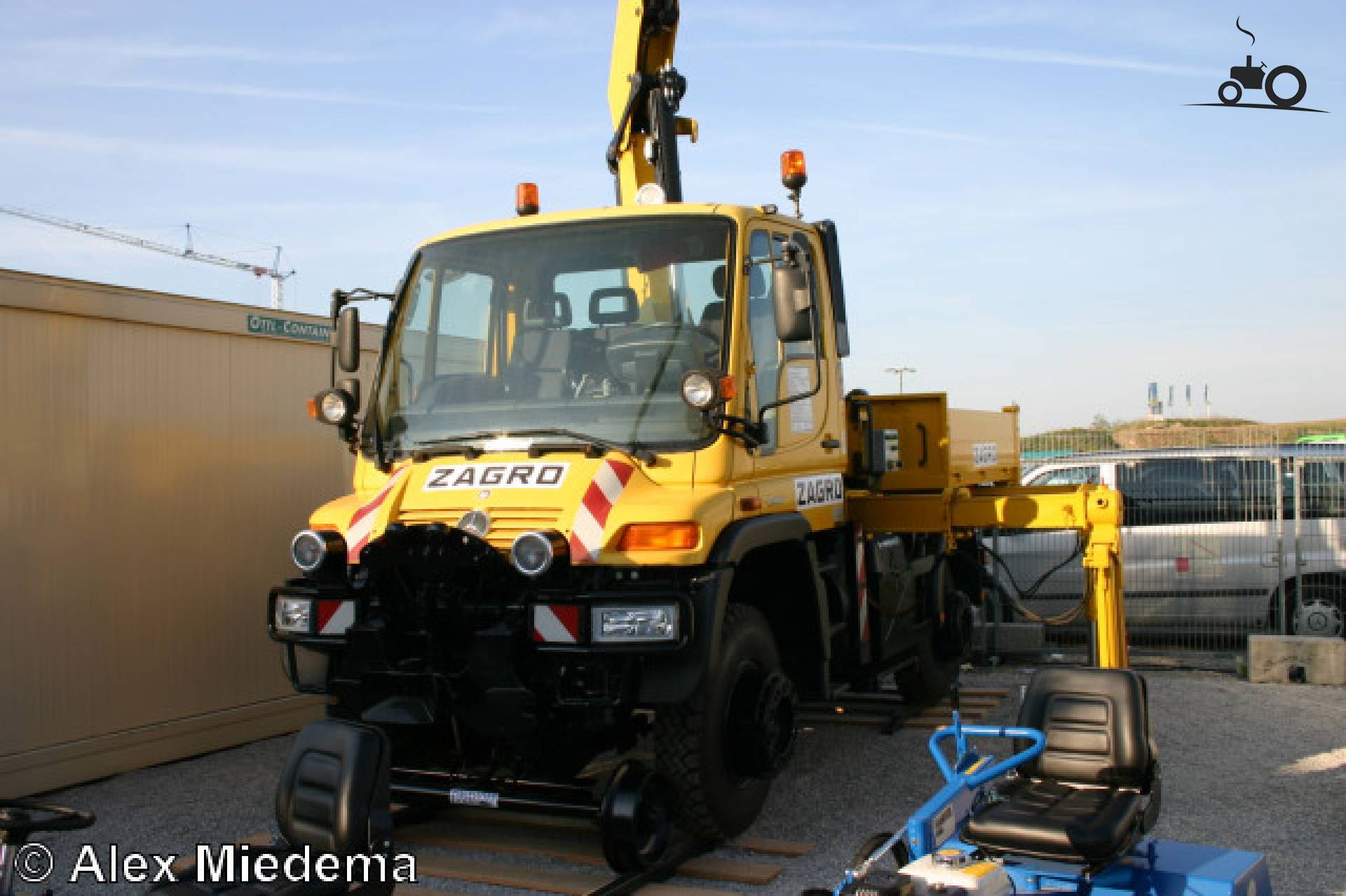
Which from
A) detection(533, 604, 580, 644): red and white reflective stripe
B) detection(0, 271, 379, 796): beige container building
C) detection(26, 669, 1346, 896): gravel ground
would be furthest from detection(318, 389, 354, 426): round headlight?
detection(26, 669, 1346, 896): gravel ground

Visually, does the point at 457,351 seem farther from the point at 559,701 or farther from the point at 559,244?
the point at 559,701

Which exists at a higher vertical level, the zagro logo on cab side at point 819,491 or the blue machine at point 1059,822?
the zagro logo on cab side at point 819,491

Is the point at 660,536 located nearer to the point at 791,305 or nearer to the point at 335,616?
the point at 791,305

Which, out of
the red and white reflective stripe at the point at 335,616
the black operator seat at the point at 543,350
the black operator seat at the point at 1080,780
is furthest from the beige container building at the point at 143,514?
the black operator seat at the point at 1080,780

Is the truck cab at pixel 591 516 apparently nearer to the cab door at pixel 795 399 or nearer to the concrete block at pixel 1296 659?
the cab door at pixel 795 399

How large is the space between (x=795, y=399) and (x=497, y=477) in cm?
133

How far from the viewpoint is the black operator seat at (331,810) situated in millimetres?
3553

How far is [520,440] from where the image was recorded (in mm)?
5277

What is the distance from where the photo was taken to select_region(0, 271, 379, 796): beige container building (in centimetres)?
641

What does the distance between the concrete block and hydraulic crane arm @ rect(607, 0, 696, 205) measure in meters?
5.60

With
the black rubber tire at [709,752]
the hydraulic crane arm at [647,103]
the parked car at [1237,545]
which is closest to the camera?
the black rubber tire at [709,752]

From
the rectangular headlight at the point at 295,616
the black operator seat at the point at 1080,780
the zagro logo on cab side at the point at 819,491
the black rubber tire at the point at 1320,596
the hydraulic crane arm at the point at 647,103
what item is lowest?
the black rubber tire at the point at 1320,596

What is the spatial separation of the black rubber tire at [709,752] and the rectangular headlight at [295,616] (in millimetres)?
1505

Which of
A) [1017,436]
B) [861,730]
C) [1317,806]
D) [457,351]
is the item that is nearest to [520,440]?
[457,351]
